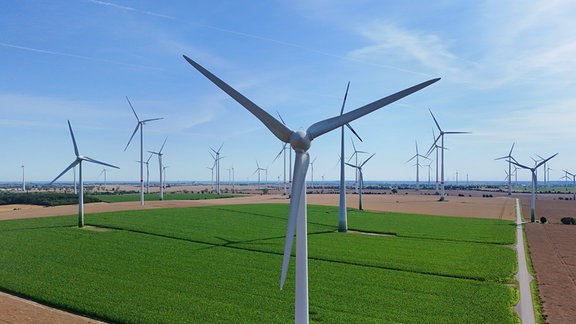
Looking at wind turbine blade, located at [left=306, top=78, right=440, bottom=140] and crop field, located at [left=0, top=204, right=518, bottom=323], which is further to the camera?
crop field, located at [left=0, top=204, right=518, bottom=323]

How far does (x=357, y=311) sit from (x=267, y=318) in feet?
13.7

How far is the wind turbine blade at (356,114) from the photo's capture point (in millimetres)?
15234

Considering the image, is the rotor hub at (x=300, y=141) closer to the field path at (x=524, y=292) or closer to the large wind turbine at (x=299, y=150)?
the large wind turbine at (x=299, y=150)

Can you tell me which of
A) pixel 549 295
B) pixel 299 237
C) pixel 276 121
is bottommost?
pixel 549 295

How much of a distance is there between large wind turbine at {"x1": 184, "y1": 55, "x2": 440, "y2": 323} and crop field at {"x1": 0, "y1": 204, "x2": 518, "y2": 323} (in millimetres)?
5592

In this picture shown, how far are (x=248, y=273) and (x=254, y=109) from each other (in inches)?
586

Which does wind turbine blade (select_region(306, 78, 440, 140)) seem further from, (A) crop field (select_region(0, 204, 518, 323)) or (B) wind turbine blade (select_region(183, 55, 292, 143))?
(A) crop field (select_region(0, 204, 518, 323))

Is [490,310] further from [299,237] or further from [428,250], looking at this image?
[428,250]

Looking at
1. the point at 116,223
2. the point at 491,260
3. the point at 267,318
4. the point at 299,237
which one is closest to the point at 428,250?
the point at 491,260

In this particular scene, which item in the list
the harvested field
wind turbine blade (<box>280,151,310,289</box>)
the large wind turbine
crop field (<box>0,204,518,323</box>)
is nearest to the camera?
wind turbine blade (<box>280,151,310,289</box>)

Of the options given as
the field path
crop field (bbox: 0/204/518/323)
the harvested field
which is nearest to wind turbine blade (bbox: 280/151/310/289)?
crop field (bbox: 0/204/518/323)

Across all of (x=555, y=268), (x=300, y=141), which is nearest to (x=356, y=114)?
(x=300, y=141)

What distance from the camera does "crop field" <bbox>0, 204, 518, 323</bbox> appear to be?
66.5 feet

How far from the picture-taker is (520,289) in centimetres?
2469
